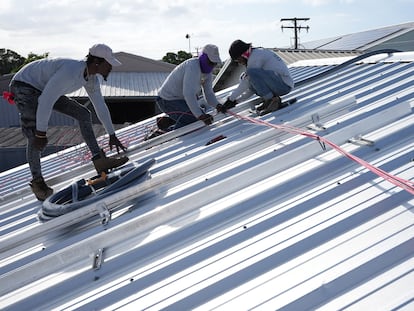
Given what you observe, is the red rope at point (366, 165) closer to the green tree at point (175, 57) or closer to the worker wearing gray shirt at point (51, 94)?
the worker wearing gray shirt at point (51, 94)

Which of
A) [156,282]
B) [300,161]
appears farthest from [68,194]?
[300,161]

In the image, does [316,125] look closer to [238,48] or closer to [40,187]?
[238,48]

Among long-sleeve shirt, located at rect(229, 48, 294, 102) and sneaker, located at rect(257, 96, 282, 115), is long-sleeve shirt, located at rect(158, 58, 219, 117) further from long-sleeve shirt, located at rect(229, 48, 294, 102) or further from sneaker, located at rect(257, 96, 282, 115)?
sneaker, located at rect(257, 96, 282, 115)

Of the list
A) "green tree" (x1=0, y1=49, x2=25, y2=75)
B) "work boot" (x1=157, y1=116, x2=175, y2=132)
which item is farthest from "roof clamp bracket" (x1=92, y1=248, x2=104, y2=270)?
"green tree" (x1=0, y1=49, x2=25, y2=75)

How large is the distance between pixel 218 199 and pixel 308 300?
4.17 feet

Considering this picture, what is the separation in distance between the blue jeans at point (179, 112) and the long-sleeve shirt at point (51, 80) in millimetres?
2041

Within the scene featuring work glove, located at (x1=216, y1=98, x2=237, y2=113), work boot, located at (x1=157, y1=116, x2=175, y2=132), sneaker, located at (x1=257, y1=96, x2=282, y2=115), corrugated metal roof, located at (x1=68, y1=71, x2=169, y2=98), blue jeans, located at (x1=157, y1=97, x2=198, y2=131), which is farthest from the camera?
corrugated metal roof, located at (x1=68, y1=71, x2=169, y2=98)

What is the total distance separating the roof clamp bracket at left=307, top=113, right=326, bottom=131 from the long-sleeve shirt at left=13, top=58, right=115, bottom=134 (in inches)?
84.2

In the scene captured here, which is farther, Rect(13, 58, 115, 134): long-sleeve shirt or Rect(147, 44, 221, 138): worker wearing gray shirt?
Rect(147, 44, 221, 138): worker wearing gray shirt

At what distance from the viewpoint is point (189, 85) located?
564 centimetres

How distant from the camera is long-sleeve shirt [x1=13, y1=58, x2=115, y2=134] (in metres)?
3.82

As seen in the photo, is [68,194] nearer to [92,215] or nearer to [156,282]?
[92,215]

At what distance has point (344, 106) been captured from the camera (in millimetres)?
4480

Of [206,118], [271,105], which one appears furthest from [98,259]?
[271,105]
